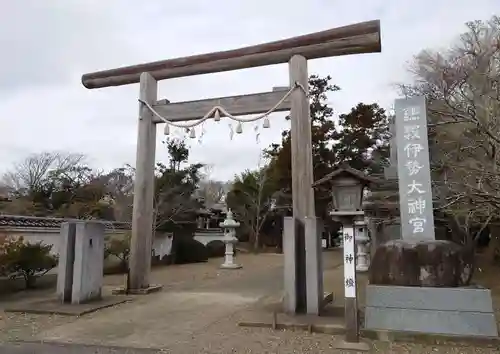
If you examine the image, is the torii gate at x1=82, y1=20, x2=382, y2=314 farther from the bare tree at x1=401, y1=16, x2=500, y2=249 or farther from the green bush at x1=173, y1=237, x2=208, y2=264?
the green bush at x1=173, y1=237, x2=208, y2=264

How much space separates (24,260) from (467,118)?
Result: 1071 centimetres

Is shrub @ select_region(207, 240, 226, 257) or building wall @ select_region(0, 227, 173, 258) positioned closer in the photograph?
building wall @ select_region(0, 227, 173, 258)

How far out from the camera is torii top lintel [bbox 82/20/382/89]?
826cm

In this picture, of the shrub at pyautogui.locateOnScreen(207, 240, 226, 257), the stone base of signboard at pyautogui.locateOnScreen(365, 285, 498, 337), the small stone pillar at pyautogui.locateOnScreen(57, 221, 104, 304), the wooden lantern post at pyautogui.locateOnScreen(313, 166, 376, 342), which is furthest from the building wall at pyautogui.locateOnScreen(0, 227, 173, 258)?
the stone base of signboard at pyautogui.locateOnScreen(365, 285, 498, 337)

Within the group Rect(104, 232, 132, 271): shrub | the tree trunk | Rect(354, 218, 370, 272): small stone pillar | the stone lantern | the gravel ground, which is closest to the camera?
the gravel ground

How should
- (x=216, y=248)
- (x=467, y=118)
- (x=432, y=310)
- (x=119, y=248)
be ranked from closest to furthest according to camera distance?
1. (x=432, y=310)
2. (x=467, y=118)
3. (x=119, y=248)
4. (x=216, y=248)

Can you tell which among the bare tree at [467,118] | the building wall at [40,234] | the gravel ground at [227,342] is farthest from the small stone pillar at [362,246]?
the gravel ground at [227,342]

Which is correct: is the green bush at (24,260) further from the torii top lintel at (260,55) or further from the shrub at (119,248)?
the torii top lintel at (260,55)

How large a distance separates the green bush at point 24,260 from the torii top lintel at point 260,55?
Answer: 14.5 ft

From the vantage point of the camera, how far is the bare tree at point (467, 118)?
332 inches

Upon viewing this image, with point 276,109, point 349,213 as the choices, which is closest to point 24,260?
point 276,109

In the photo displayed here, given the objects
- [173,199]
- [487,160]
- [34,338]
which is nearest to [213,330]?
[34,338]

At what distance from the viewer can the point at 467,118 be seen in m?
7.90

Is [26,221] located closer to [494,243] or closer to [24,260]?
[24,260]
